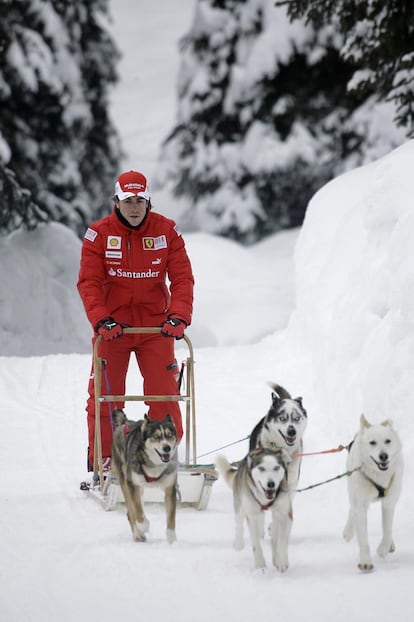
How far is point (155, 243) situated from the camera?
6.05 meters

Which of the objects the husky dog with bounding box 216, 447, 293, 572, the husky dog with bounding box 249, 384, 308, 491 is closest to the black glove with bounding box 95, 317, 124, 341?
the husky dog with bounding box 249, 384, 308, 491

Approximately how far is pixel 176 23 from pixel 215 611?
116ft

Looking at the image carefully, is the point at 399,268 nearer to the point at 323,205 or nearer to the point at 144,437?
the point at 144,437

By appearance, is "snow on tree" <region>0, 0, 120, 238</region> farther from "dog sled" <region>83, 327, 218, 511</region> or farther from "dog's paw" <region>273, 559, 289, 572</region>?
"dog's paw" <region>273, 559, 289, 572</region>

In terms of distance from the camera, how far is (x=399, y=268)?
21.8 ft

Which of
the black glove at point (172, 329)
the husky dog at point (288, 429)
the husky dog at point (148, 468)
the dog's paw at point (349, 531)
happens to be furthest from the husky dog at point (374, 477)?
the black glove at point (172, 329)

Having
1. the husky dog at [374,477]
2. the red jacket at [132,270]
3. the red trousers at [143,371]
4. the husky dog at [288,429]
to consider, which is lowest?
the husky dog at [374,477]

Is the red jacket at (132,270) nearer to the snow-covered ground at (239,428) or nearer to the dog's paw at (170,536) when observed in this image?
the snow-covered ground at (239,428)

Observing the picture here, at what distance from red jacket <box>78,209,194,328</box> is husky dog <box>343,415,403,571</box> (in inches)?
66.6

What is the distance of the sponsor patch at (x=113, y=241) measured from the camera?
19.7 feet

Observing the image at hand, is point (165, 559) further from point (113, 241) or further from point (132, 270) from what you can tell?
point (113, 241)

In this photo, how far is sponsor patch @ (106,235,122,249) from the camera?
6.00 metres

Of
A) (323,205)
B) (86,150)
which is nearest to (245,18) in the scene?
(86,150)

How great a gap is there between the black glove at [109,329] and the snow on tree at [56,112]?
24.4ft
